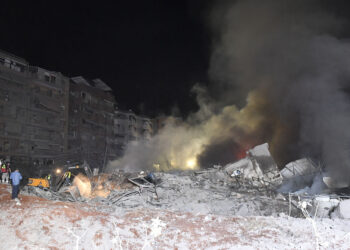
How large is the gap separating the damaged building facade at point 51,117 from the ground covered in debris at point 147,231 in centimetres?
2621

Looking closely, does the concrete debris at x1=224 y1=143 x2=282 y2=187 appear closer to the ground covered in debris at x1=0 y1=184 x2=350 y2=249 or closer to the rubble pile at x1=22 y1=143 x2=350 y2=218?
the rubble pile at x1=22 y1=143 x2=350 y2=218

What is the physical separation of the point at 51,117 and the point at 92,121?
410 inches

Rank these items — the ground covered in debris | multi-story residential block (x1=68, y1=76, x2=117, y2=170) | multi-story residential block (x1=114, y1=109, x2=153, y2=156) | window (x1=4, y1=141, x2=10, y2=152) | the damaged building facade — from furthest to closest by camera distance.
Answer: multi-story residential block (x1=114, y1=109, x2=153, y2=156)
multi-story residential block (x1=68, y1=76, x2=117, y2=170)
the damaged building facade
window (x1=4, y1=141, x2=10, y2=152)
the ground covered in debris

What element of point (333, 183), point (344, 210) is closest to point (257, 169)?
point (333, 183)

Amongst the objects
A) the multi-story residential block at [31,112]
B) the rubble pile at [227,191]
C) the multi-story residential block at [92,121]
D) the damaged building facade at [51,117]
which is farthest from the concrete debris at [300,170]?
the multi-story residential block at [31,112]

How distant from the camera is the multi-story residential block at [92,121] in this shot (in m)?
49.6

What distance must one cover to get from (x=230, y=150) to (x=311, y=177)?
666 inches

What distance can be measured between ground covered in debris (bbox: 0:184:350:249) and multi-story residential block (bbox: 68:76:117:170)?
116 feet

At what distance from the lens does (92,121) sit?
54.1 metres

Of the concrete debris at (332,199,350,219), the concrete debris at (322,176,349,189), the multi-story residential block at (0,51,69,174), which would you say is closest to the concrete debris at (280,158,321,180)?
the concrete debris at (322,176,349,189)

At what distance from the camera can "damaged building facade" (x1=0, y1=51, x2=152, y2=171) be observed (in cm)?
3791

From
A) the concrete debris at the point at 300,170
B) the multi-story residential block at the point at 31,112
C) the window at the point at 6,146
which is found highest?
the multi-story residential block at the point at 31,112

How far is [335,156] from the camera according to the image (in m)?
34.5

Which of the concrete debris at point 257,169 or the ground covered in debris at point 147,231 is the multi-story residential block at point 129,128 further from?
the ground covered in debris at point 147,231
